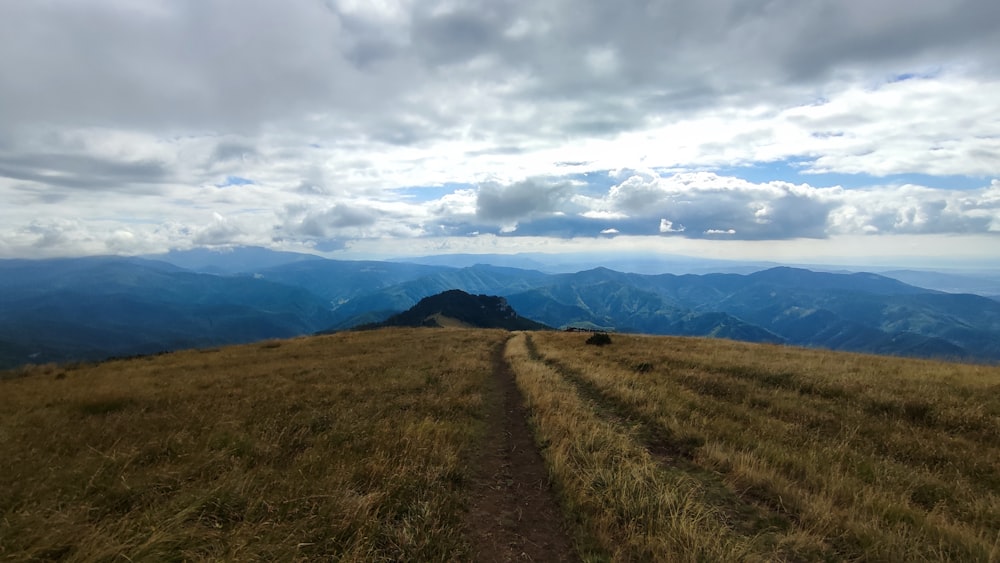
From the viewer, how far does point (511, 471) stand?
9000 millimetres

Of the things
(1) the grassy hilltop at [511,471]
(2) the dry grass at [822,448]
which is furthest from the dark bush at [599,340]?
(1) the grassy hilltop at [511,471]

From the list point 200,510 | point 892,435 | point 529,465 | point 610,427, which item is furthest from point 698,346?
point 200,510

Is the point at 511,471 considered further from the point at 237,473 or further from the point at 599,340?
the point at 599,340

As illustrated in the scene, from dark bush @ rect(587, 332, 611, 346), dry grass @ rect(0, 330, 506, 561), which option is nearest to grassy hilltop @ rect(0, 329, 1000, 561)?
dry grass @ rect(0, 330, 506, 561)

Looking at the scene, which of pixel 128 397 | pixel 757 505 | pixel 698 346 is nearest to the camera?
pixel 757 505

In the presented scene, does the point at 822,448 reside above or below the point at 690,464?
above

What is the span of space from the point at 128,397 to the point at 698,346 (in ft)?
100.0

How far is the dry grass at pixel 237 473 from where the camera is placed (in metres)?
4.97

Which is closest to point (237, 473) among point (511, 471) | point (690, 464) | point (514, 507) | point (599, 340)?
point (514, 507)

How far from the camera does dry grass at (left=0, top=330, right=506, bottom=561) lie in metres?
4.97

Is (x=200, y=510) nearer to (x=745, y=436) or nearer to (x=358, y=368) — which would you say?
(x=745, y=436)

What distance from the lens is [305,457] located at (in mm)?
8266

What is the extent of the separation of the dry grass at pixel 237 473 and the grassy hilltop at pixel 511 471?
0.13 ft

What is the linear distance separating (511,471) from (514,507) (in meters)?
1.69
